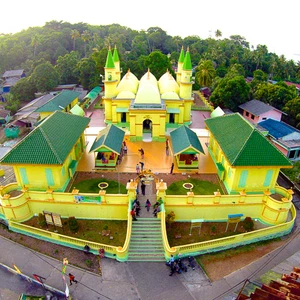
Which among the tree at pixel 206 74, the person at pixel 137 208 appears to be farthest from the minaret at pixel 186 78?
the tree at pixel 206 74

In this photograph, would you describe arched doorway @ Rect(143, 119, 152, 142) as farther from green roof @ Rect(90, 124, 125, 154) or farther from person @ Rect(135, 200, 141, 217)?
person @ Rect(135, 200, 141, 217)

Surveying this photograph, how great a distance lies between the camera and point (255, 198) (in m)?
22.1

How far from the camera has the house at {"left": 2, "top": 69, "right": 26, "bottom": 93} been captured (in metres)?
63.9

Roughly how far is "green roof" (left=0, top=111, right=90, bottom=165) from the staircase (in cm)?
767

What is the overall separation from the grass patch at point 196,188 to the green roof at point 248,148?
126 inches

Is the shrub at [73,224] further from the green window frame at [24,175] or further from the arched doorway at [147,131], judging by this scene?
the arched doorway at [147,131]

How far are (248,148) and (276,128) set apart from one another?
61.0ft

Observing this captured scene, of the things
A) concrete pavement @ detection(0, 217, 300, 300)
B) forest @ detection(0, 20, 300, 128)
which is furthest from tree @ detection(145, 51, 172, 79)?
concrete pavement @ detection(0, 217, 300, 300)

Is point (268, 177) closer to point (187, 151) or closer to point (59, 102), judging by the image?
point (187, 151)

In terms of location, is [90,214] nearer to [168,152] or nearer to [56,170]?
[56,170]

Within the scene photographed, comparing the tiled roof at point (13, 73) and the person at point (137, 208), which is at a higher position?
the person at point (137, 208)

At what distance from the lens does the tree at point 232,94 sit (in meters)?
→ 46.9

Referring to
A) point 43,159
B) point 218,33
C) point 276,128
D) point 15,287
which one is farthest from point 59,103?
point 218,33

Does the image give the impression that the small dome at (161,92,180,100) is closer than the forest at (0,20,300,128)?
Yes
